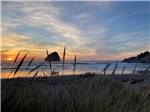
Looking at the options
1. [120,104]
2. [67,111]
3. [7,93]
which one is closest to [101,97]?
[120,104]

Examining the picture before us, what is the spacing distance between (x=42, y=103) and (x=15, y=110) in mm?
427

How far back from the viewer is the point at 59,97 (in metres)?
4.18

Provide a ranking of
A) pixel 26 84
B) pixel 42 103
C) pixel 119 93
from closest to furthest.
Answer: pixel 42 103 < pixel 26 84 < pixel 119 93

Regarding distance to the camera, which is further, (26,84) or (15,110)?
(26,84)

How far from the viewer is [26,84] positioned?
4602 mm

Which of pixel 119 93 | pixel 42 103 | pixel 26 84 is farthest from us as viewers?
pixel 119 93

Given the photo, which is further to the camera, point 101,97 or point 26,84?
point 26,84

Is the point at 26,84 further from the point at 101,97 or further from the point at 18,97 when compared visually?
the point at 101,97

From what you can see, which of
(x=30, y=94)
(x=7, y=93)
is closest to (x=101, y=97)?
(x=30, y=94)

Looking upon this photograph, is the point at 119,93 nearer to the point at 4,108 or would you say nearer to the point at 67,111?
the point at 67,111

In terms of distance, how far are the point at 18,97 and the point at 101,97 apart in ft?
3.75

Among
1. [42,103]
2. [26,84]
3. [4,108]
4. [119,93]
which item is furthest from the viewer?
[119,93]

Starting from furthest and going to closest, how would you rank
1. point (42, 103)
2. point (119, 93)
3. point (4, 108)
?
1. point (119, 93)
2. point (42, 103)
3. point (4, 108)

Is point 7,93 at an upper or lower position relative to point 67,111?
upper
